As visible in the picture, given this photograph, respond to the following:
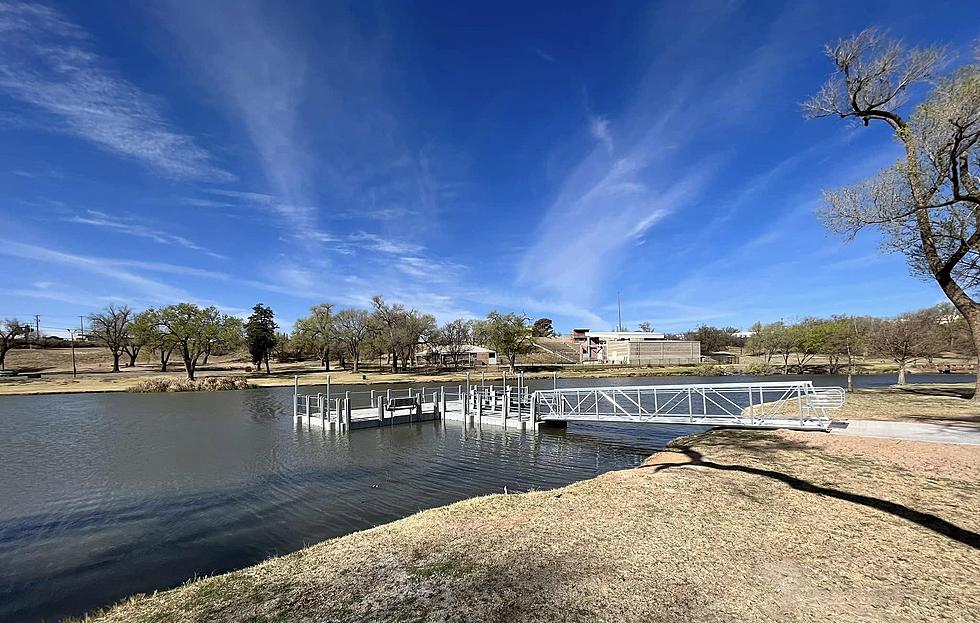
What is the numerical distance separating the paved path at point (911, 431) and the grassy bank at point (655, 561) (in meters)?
2.80

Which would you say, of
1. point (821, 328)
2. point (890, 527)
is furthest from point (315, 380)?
point (821, 328)

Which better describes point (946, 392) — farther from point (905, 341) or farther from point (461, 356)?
point (461, 356)

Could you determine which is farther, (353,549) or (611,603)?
(353,549)

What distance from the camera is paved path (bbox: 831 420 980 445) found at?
35.6 ft

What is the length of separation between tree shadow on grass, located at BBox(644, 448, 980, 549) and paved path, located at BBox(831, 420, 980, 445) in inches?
194

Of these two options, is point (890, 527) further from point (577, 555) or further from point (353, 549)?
point (353, 549)

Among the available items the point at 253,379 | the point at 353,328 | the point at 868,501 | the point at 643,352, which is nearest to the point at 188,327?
the point at 253,379

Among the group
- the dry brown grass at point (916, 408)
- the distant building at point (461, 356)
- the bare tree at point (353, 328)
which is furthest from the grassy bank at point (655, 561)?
the distant building at point (461, 356)

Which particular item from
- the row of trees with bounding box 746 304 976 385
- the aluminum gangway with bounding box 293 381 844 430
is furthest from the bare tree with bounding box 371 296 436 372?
the row of trees with bounding box 746 304 976 385

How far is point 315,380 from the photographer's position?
51.9 m

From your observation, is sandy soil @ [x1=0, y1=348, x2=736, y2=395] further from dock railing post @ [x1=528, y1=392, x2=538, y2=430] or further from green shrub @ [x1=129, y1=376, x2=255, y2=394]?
dock railing post @ [x1=528, y1=392, x2=538, y2=430]

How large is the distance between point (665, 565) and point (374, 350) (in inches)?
2522

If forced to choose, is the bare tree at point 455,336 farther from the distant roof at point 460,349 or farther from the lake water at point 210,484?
the lake water at point 210,484

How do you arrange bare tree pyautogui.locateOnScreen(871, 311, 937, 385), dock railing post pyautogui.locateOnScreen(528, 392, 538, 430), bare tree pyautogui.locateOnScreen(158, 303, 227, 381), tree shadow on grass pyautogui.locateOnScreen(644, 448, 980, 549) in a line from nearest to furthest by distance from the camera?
tree shadow on grass pyautogui.locateOnScreen(644, 448, 980, 549) < dock railing post pyautogui.locateOnScreen(528, 392, 538, 430) < bare tree pyautogui.locateOnScreen(871, 311, 937, 385) < bare tree pyautogui.locateOnScreen(158, 303, 227, 381)
